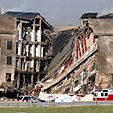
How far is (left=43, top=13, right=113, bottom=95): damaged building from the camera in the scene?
92500mm

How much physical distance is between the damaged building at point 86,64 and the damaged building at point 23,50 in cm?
321

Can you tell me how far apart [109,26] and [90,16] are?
13.1m

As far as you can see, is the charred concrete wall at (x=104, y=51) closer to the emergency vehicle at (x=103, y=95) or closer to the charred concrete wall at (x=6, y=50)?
the emergency vehicle at (x=103, y=95)

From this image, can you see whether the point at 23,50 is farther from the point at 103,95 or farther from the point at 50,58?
the point at 103,95

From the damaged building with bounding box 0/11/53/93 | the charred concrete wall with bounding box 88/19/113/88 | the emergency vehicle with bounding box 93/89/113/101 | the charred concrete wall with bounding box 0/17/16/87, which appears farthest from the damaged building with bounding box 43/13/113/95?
the emergency vehicle with bounding box 93/89/113/101

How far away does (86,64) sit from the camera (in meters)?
94.1

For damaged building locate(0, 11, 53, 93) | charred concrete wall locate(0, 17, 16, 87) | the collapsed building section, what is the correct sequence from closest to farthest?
1. the collapsed building section
2. charred concrete wall locate(0, 17, 16, 87)
3. damaged building locate(0, 11, 53, 93)

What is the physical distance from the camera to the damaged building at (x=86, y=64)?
92.5m

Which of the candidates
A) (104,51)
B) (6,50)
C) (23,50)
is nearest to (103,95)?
(104,51)

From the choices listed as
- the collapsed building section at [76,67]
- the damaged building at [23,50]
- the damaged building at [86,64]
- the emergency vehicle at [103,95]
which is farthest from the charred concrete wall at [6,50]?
the emergency vehicle at [103,95]

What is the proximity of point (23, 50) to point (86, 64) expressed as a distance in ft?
40.2

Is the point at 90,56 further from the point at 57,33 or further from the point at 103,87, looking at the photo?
the point at 57,33

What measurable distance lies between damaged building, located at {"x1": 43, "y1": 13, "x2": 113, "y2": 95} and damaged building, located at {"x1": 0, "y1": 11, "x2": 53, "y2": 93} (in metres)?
3.21

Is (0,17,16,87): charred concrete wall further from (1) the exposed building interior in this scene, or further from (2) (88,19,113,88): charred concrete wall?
(2) (88,19,113,88): charred concrete wall
